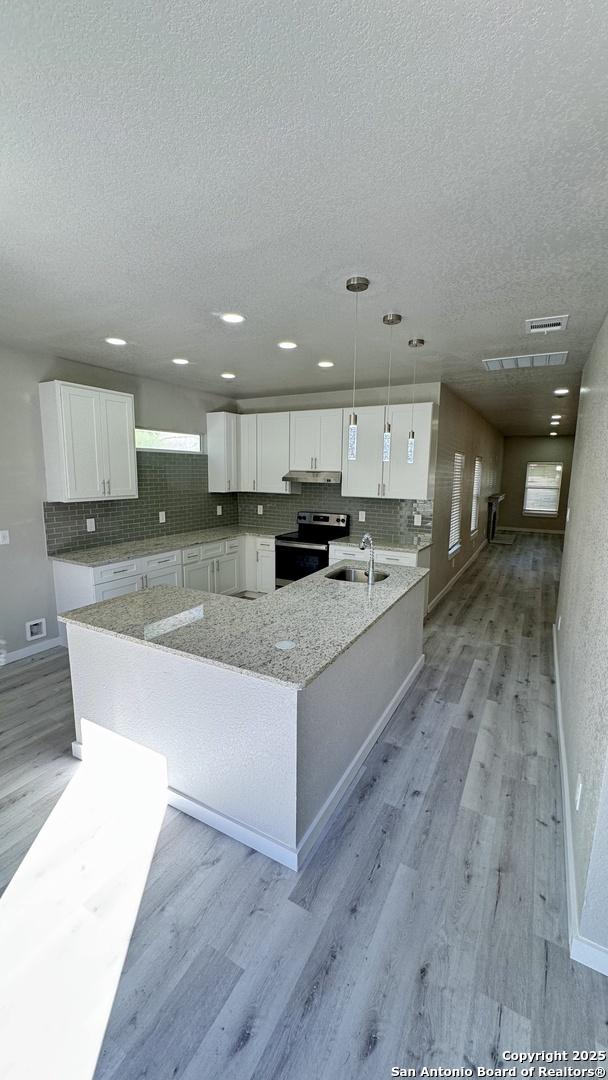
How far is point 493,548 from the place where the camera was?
9422 mm

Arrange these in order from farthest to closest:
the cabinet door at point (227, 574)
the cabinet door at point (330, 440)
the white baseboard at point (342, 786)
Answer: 1. the cabinet door at point (227, 574)
2. the cabinet door at point (330, 440)
3. the white baseboard at point (342, 786)

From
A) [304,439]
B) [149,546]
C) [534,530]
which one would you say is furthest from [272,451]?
[534,530]

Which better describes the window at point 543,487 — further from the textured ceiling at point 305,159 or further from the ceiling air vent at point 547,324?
the textured ceiling at point 305,159

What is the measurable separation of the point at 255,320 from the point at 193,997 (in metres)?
3.23

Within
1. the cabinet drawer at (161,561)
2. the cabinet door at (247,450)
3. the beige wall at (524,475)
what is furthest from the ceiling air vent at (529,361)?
the beige wall at (524,475)

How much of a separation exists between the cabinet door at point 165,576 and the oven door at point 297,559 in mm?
1175

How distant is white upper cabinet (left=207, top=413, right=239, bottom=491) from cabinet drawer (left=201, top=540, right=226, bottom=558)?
0.83 metres

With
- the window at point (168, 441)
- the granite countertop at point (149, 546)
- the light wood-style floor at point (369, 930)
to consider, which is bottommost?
the light wood-style floor at point (369, 930)

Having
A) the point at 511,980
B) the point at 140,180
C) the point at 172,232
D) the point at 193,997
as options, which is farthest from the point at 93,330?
the point at 511,980

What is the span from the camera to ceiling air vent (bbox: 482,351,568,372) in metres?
3.45

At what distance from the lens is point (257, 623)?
86.7 inches

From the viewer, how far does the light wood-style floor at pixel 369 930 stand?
51.2 inches

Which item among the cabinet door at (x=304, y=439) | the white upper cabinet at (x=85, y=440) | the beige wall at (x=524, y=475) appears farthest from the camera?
the beige wall at (x=524, y=475)

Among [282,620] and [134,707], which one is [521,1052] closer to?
[282,620]
